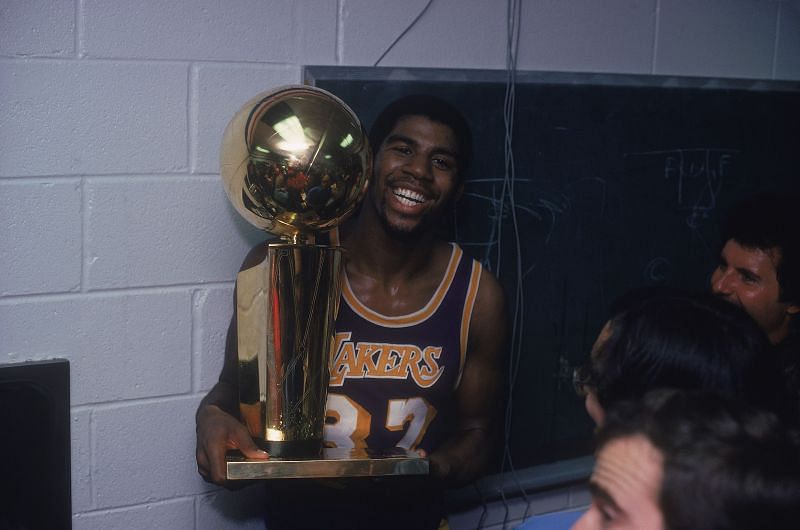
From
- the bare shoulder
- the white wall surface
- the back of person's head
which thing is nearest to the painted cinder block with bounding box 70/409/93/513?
→ the white wall surface

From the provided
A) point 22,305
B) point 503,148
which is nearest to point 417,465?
point 22,305

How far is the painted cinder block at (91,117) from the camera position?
1.28m

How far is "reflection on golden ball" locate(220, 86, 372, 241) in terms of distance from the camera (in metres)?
1.03

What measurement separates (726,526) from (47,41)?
1174 mm

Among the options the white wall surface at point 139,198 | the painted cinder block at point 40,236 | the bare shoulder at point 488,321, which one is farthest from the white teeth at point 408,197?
the painted cinder block at point 40,236

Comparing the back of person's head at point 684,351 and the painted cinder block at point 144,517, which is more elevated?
the back of person's head at point 684,351

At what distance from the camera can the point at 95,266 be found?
1.38m

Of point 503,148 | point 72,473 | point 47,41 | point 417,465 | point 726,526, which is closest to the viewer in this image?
point 726,526

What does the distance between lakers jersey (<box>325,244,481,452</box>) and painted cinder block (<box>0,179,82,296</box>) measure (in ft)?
1.51

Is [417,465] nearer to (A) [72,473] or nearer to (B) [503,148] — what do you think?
(A) [72,473]

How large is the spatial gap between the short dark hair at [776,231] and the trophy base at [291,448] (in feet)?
3.11

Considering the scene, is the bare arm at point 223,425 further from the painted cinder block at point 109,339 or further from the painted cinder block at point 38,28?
the painted cinder block at point 38,28

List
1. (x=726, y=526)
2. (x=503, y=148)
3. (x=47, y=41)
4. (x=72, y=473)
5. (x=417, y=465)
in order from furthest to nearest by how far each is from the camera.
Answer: (x=503, y=148) < (x=72, y=473) < (x=47, y=41) < (x=417, y=465) < (x=726, y=526)

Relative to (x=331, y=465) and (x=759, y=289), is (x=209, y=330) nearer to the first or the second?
(x=331, y=465)
